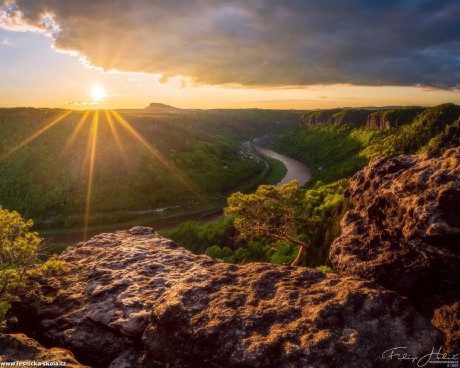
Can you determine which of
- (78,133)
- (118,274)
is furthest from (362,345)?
(78,133)

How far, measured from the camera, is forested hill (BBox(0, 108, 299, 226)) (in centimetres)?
13225

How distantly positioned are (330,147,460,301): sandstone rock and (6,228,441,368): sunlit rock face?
2.36 meters

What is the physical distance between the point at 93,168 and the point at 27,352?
147m

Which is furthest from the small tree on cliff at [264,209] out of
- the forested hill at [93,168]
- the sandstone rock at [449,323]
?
the forested hill at [93,168]

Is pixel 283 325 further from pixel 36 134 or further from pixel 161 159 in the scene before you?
pixel 36 134

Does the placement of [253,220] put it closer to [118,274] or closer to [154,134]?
[118,274]

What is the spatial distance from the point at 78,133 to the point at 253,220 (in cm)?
15852

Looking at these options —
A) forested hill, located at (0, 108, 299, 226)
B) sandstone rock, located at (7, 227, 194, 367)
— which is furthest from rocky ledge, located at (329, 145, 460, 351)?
forested hill, located at (0, 108, 299, 226)

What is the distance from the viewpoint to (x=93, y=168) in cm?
15438

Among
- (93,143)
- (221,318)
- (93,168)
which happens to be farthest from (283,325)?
(93,143)

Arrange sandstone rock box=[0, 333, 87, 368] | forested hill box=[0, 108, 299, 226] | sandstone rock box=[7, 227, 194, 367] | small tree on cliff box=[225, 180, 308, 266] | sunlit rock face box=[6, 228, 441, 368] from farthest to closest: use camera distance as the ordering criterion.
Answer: forested hill box=[0, 108, 299, 226] → small tree on cliff box=[225, 180, 308, 266] → sandstone rock box=[7, 227, 194, 367] → sandstone rock box=[0, 333, 87, 368] → sunlit rock face box=[6, 228, 441, 368]

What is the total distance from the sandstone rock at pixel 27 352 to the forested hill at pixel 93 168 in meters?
105

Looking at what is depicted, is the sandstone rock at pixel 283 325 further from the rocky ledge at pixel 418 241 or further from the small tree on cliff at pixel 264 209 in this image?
the small tree on cliff at pixel 264 209

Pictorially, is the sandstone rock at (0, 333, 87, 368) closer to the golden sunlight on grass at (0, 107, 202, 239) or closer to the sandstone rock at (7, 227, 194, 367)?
the sandstone rock at (7, 227, 194, 367)
